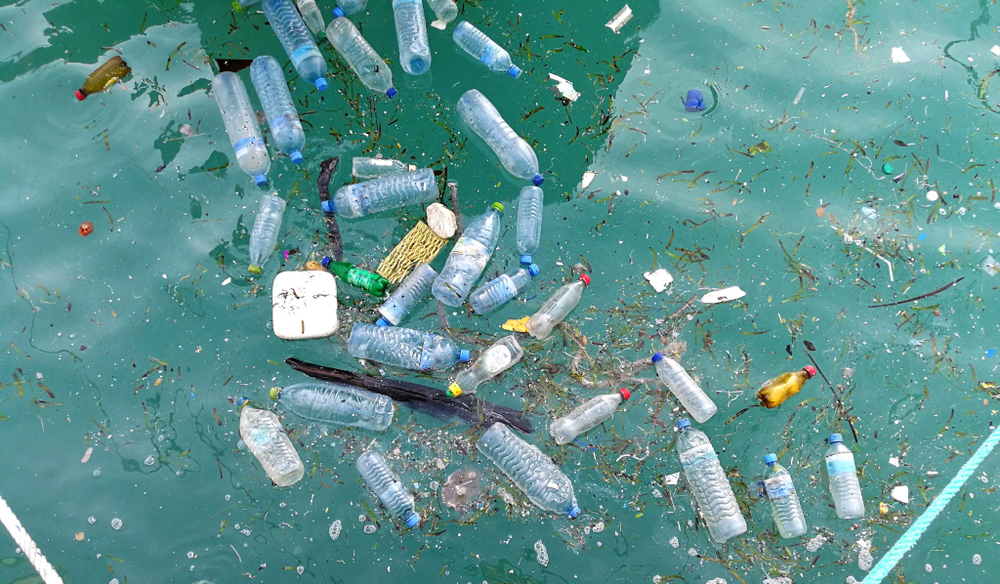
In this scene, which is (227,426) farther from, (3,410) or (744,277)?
(744,277)

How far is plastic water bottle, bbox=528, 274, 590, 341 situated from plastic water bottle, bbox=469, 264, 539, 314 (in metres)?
0.16

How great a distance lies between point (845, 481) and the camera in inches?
105

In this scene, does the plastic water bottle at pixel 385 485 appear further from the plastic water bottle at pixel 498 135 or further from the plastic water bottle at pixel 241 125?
the plastic water bottle at pixel 498 135

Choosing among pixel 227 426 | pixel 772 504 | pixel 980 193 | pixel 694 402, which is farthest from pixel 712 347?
pixel 227 426

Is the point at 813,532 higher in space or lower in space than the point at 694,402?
lower

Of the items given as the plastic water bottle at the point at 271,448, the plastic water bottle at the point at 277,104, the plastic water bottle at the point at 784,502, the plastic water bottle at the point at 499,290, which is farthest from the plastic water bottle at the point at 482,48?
the plastic water bottle at the point at 784,502

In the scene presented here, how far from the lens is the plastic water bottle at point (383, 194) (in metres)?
2.72

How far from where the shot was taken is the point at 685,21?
2.89 meters

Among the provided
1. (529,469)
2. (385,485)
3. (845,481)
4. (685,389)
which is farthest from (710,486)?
(385,485)

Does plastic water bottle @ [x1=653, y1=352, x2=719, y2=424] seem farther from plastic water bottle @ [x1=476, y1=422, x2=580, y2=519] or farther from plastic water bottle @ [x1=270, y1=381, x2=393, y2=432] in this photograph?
plastic water bottle @ [x1=270, y1=381, x2=393, y2=432]

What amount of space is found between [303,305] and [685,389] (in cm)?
196

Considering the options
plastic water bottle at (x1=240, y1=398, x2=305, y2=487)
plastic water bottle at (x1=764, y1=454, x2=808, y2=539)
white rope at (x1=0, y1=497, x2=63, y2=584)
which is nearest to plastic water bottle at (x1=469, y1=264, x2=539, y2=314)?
plastic water bottle at (x1=240, y1=398, x2=305, y2=487)

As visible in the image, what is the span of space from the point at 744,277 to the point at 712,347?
41 cm

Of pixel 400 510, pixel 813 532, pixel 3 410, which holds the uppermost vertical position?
pixel 3 410
